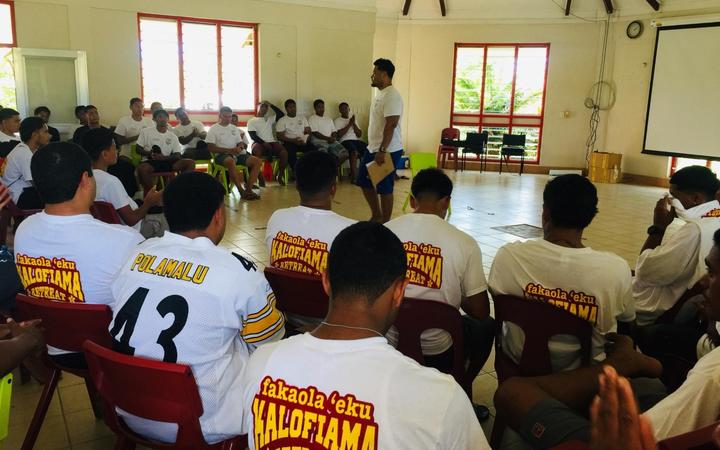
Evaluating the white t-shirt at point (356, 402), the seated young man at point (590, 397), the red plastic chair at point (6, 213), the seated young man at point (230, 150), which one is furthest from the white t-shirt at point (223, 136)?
the white t-shirt at point (356, 402)

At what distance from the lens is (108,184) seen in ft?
12.0

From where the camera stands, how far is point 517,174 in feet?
41.6

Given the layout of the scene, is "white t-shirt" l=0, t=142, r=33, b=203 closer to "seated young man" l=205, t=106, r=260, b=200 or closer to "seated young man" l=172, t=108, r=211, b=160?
"seated young man" l=205, t=106, r=260, b=200

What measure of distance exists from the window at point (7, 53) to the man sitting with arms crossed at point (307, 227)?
767 centimetres

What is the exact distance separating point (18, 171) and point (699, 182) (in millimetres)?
4879

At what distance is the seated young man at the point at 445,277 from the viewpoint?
231 centimetres

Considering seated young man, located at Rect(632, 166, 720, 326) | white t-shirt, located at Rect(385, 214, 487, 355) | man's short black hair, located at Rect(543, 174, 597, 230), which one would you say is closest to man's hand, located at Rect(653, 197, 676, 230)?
seated young man, located at Rect(632, 166, 720, 326)

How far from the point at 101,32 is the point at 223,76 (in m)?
2.16

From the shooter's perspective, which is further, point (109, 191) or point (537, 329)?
point (109, 191)

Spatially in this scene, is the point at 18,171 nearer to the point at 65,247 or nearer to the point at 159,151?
the point at 65,247

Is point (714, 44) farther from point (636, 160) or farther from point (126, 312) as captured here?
point (126, 312)

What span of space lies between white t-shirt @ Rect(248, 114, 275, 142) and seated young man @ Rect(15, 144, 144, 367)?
25.6 ft

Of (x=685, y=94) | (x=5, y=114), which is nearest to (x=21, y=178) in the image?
(x=5, y=114)

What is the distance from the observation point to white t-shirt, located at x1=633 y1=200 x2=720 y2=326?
2.69 m
